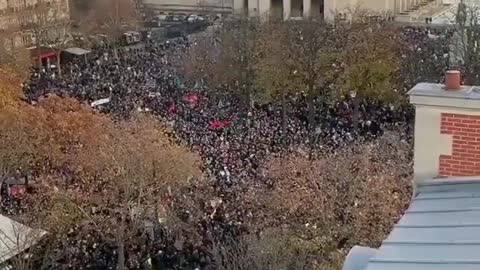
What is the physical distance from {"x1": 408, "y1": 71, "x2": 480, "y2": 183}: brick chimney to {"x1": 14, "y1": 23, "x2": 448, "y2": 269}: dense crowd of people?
12048 millimetres

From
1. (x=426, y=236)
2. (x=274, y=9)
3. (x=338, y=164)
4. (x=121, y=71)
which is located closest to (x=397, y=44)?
(x=121, y=71)

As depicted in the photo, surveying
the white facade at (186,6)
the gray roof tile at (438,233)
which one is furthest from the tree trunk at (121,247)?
the white facade at (186,6)

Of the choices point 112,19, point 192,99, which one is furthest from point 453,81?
point 112,19

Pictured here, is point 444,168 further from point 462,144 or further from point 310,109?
point 310,109

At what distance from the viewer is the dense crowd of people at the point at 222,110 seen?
1117 inches

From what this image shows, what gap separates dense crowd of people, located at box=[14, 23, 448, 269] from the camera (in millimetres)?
28359

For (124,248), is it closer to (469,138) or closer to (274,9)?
(469,138)

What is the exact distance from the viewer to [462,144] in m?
9.31

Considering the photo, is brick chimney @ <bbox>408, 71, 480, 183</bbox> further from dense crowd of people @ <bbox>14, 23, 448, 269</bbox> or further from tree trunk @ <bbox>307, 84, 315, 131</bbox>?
tree trunk @ <bbox>307, 84, 315, 131</bbox>

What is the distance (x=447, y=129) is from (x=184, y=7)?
62.9 meters

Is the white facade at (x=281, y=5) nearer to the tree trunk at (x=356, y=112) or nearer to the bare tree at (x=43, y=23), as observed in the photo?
the bare tree at (x=43, y=23)

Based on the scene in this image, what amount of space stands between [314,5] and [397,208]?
4904 centimetres

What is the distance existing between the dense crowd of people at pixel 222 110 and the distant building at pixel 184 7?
18939 mm

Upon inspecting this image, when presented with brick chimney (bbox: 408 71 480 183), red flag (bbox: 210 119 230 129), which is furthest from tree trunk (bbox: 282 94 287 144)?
brick chimney (bbox: 408 71 480 183)
